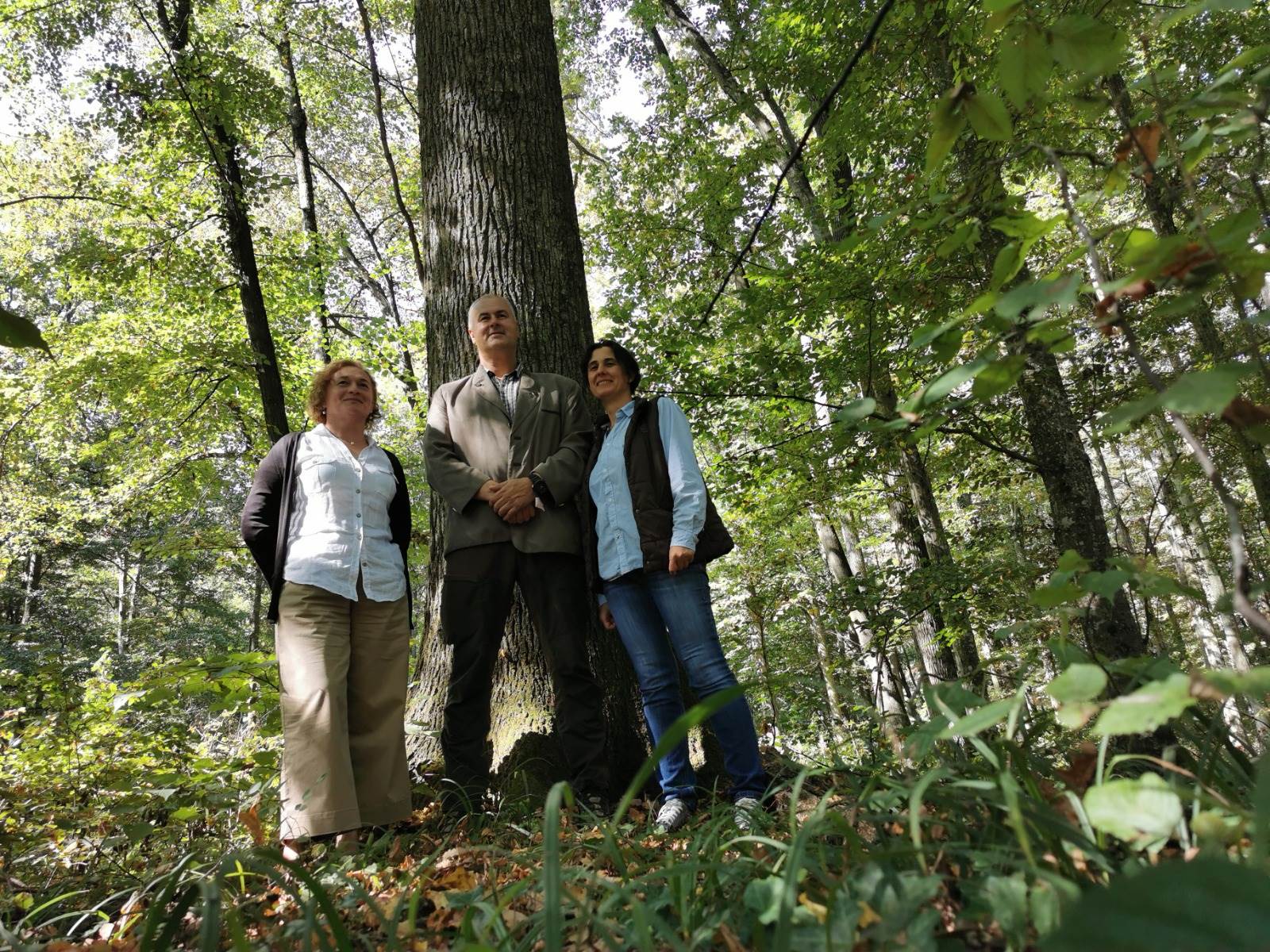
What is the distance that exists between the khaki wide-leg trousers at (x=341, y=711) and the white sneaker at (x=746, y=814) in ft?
4.52

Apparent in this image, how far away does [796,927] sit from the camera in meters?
1.00

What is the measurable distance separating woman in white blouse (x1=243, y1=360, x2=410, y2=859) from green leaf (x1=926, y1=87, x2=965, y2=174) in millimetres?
2533

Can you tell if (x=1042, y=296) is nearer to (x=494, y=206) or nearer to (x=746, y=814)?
(x=746, y=814)

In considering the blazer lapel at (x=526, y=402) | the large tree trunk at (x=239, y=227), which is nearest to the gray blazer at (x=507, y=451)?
the blazer lapel at (x=526, y=402)

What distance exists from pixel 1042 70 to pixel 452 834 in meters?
2.70

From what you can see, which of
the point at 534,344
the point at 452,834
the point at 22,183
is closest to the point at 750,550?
the point at 534,344

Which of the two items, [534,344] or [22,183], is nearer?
[534,344]

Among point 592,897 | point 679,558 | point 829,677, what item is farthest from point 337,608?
point 829,677

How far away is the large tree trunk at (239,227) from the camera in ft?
24.3

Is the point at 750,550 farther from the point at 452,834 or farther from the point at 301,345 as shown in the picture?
the point at 452,834

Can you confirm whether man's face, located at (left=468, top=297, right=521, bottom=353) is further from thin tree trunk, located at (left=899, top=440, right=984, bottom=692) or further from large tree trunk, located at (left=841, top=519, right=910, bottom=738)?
thin tree trunk, located at (left=899, top=440, right=984, bottom=692)

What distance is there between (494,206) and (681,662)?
2.47m

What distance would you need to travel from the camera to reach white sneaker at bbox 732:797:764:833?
1.89 meters

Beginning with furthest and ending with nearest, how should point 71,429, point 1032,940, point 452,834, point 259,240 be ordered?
1. point 71,429
2. point 259,240
3. point 452,834
4. point 1032,940
